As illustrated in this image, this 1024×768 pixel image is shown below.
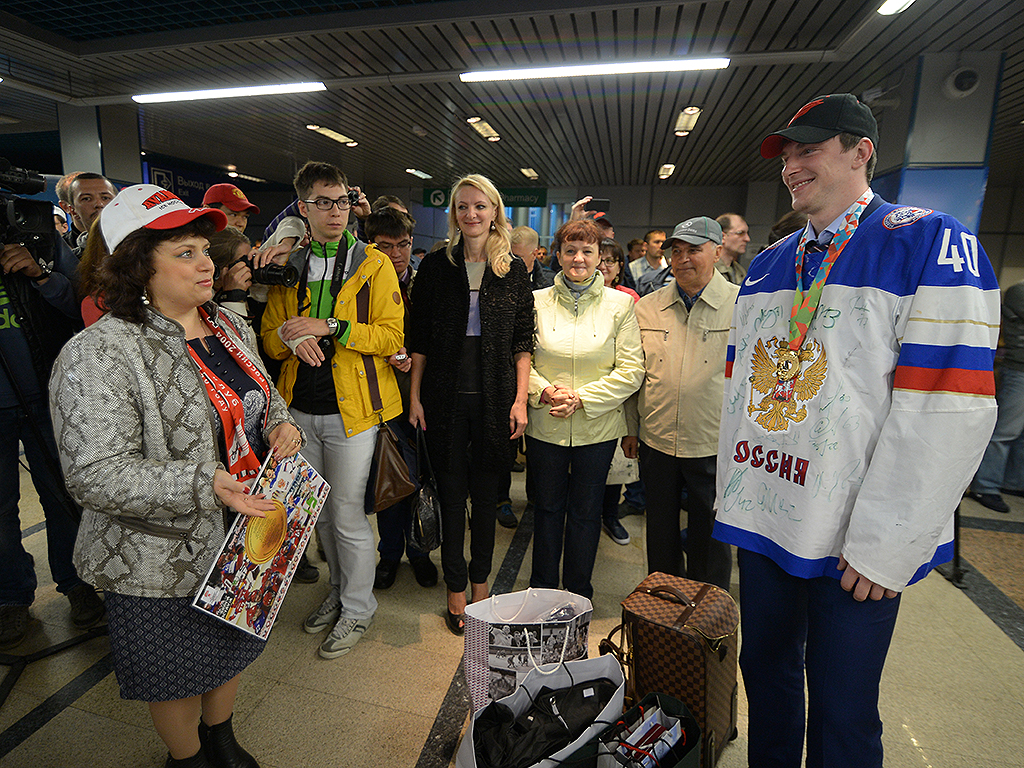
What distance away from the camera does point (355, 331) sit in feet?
6.83

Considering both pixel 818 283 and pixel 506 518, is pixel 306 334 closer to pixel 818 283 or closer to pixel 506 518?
pixel 818 283

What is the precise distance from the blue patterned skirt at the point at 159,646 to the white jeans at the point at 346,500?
31.7 inches

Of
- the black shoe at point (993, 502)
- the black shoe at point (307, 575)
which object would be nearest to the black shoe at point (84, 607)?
the black shoe at point (307, 575)

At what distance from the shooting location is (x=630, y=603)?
1.70 metres

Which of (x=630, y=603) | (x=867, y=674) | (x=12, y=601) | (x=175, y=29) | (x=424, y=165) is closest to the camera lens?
(x=867, y=674)

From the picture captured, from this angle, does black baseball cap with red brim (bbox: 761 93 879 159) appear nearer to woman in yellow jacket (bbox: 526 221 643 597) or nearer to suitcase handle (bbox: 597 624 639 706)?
woman in yellow jacket (bbox: 526 221 643 597)

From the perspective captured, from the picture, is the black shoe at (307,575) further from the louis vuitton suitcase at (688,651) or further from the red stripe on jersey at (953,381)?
the red stripe on jersey at (953,381)

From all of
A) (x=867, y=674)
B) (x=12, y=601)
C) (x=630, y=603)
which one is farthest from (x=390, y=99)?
(x=867, y=674)

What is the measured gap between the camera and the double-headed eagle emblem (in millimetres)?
1255

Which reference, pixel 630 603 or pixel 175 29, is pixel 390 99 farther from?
pixel 630 603

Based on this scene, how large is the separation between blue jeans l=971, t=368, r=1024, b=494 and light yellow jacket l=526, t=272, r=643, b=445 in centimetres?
383

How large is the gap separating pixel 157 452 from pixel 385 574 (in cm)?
169

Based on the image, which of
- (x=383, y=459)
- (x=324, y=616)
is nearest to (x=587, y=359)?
(x=383, y=459)

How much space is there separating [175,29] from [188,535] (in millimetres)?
A: 6227
